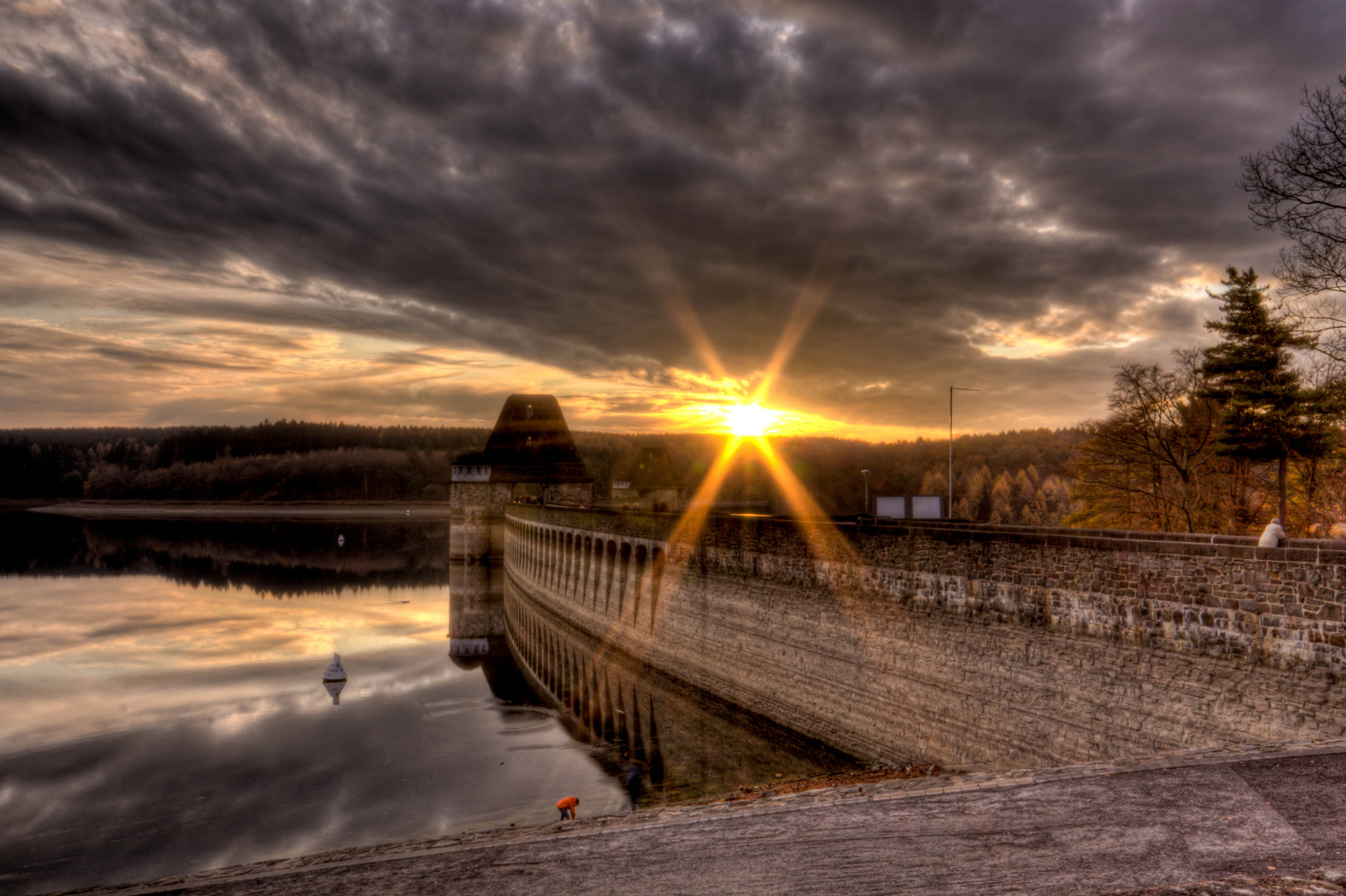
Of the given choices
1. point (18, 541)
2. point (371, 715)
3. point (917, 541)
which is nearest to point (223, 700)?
point (371, 715)

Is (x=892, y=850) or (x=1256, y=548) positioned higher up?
(x=1256, y=548)

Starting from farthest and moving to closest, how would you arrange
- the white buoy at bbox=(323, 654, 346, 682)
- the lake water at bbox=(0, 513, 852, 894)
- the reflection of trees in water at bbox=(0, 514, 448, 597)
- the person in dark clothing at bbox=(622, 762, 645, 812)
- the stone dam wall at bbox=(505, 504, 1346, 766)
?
the reflection of trees in water at bbox=(0, 514, 448, 597) < the white buoy at bbox=(323, 654, 346, 682) < the person in dark clothing at bbox=(622, 762, 645, 812) < the lake water at bbox=(0, 513, 852, 894) < the stone dam wall at bbox=(505, 504, 1346, 766)

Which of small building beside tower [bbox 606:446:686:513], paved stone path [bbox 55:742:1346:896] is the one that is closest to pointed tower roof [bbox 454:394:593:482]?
small building beside tower [bbox 606:446:686:513]

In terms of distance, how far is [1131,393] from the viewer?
3428 centimetres

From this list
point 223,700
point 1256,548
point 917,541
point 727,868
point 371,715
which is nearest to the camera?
point 727,868

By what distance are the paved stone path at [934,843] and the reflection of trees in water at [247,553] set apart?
5611 cm

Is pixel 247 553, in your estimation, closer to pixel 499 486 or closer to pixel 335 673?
pixel 499 486

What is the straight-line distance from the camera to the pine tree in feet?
91.2

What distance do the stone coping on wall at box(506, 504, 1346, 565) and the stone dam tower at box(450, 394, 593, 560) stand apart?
38551mm

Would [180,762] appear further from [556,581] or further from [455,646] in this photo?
[556,581]

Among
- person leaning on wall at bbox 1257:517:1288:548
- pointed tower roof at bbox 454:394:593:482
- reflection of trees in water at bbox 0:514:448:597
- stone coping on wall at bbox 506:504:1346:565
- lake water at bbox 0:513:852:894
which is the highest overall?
pointed tower roof at bbox 454:394:593:482

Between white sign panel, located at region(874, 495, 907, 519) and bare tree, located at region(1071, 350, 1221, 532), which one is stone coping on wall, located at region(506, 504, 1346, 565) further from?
bare tree, located at region(1071, 350, 1221, 532)

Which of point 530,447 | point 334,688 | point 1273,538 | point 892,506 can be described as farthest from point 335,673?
point 530,447

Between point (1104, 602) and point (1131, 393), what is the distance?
2635 centimetres
